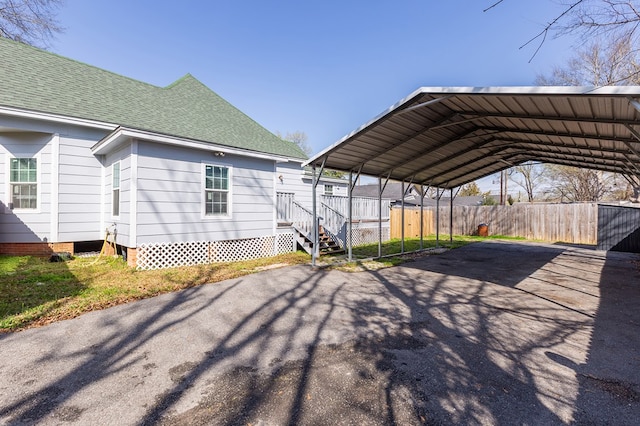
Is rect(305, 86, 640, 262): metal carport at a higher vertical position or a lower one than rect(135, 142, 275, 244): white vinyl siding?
higher

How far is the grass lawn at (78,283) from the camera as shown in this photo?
468 cm

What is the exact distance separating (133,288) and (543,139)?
422 inches

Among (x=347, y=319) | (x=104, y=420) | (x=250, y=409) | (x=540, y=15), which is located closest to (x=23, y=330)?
(x=104, y=420)

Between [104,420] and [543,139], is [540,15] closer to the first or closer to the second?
[543,139]

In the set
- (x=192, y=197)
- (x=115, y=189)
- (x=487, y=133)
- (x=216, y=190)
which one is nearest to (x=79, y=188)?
(x=115, y=189)

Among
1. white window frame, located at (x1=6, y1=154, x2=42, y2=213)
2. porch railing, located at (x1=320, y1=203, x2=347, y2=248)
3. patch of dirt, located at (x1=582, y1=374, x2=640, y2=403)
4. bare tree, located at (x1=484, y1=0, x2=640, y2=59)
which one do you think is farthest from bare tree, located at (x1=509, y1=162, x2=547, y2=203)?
white window frame, located at (x1=6, y1=154, x2=42, y2=213)

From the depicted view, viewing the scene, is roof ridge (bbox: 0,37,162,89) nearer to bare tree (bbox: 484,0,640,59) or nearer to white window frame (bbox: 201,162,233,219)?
white window frame (bbox: 201,162,233,219)

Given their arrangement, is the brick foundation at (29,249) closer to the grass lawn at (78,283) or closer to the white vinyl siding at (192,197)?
the grass lawn at (78,283)

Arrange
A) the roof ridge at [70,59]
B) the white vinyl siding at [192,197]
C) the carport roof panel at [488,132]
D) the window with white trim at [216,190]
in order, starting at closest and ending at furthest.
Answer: the carport roof panel at [488,132] < the white vinyl siding at [192,197] < the window with white trim at [216,190] < the roof ridge at [70,59]

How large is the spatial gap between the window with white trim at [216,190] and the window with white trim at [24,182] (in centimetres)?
461

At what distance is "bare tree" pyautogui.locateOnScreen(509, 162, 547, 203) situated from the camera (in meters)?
35.2

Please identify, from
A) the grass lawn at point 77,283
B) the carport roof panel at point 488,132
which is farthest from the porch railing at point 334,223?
the grass lawn at point 77,283

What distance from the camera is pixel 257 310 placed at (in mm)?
5039

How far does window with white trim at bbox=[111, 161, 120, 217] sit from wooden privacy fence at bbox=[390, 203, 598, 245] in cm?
1338
